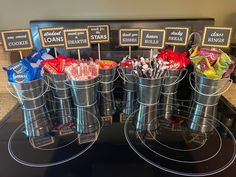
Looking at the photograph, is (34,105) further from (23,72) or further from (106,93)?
(106,93)

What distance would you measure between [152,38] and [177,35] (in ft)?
0.36

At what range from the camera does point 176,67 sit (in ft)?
2.77

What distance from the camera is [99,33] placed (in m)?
0.93

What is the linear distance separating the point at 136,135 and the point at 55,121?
31 cm

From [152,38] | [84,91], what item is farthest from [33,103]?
[152,38]

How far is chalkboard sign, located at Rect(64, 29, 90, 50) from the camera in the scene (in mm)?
876

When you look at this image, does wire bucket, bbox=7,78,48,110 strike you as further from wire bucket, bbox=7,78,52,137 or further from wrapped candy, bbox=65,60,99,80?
wrapped candy, bbox=65,60,99,80

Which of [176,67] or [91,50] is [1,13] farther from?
[176,67]

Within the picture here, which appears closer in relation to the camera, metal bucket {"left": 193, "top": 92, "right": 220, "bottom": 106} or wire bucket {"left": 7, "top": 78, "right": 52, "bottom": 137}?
wire bucket {"left": 7, "top": 78, "right": 52, "bottom": 137}

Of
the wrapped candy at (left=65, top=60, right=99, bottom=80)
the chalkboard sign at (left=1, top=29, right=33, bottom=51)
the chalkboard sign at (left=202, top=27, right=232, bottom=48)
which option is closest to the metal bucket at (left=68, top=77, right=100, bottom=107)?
the wrapped candy at (left=65, top=60, right=99, bottom=80)

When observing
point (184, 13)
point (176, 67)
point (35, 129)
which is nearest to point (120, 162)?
point (35, 129)

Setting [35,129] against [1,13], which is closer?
[35,129]

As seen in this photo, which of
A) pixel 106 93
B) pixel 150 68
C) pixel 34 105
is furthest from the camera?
pixel 106 93

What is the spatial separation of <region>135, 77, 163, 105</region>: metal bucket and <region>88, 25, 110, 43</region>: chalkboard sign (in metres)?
0.27
